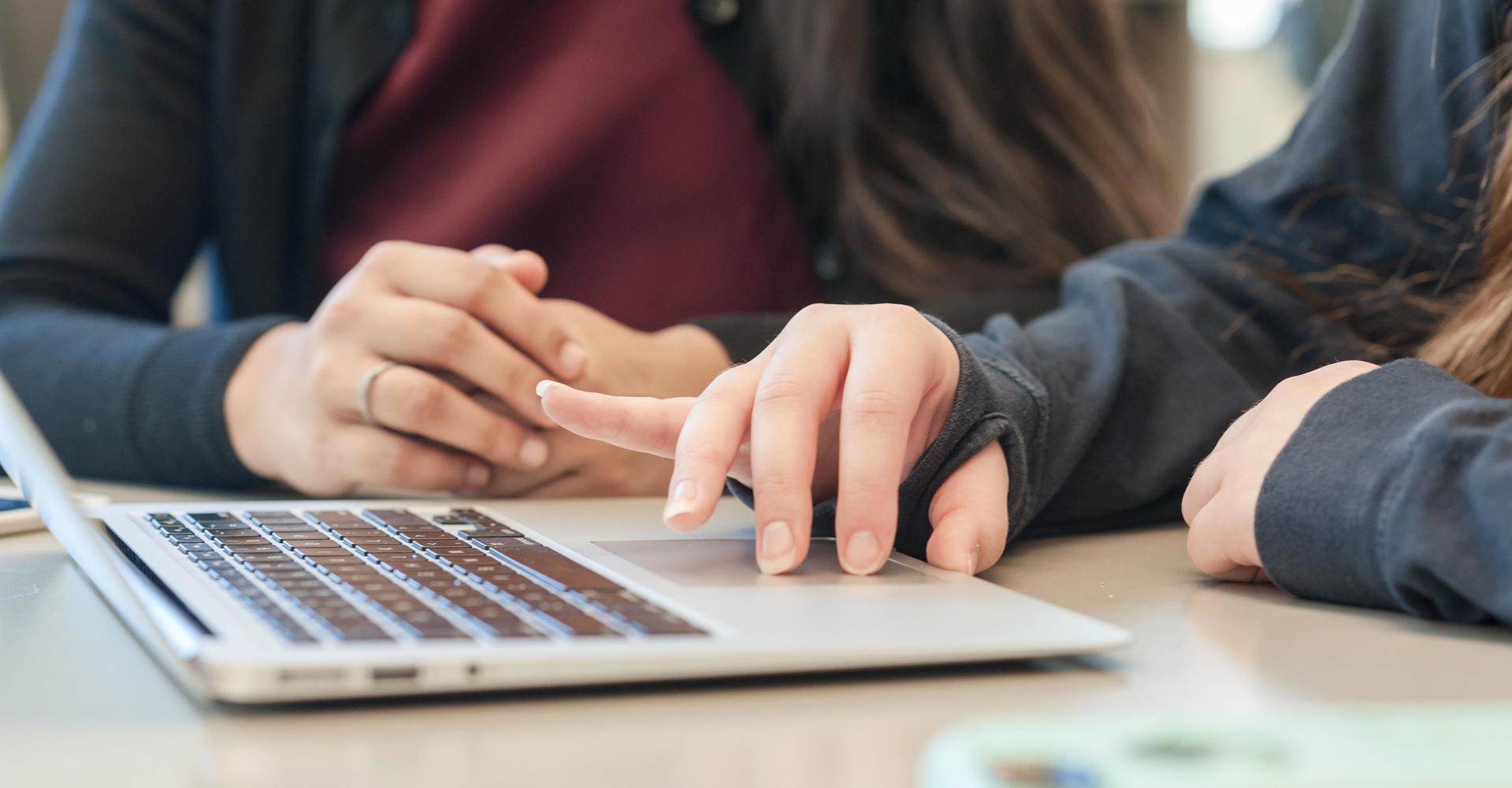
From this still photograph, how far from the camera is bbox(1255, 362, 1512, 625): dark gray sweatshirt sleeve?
37cm

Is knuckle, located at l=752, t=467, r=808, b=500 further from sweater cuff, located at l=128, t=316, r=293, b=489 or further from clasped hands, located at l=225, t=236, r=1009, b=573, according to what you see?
sweater cuff, located at l=128, t=316, r=293, b=489

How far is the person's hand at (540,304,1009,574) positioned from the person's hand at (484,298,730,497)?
8.3 inches

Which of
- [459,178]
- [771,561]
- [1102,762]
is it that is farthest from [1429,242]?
[459,178]

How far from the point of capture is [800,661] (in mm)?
311

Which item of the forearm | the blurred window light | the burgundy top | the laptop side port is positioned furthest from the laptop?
the blurred window light

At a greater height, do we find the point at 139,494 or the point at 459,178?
the point at 459,178

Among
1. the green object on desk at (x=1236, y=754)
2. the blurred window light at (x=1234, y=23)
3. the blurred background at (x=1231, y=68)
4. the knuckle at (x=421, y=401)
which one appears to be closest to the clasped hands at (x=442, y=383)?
the knuckle at (x=421, y=401)

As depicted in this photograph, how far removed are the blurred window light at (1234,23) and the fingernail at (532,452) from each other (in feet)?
6.24

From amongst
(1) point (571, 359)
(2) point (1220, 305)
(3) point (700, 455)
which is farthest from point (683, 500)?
(2) point (1220, 305)

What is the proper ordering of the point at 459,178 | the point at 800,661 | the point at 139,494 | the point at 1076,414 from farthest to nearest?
1. the point at 459,178
2. the point at 139,494
3. the point at 1076,414
4. the point at 800,661

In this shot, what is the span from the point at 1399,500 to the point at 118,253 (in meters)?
0.86

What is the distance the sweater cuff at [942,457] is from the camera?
46 centimetres

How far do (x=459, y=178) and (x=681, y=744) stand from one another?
2.54ft

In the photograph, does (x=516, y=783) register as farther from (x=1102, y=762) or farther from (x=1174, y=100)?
(x=1174, y=100)
